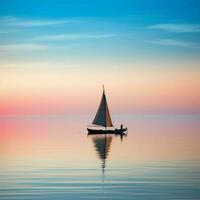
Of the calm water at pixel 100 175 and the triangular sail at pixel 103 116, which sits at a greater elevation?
the triangular sail at pixel 103 116

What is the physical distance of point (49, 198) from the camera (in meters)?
39.6

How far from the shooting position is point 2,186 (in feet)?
148

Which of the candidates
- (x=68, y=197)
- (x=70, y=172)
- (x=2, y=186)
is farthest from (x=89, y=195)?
(x=70, y=172)

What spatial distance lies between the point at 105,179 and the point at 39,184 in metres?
6.52

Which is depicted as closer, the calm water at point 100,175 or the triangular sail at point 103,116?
the calm water at point 100,175

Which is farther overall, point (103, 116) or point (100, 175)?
point (103, 116)

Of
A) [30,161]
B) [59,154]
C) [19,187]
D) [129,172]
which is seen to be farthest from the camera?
[59,154]

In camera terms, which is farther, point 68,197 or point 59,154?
point 59,154

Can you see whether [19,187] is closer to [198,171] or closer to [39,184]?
[39,184]

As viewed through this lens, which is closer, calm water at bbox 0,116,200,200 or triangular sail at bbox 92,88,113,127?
calm water at bbox 0,116,200,200

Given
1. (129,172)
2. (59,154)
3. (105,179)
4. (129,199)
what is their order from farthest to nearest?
(59,154)
(129,172)
(105,179)
(129,199)

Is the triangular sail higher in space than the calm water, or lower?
higher

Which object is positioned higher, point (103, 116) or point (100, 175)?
point (103, 116)

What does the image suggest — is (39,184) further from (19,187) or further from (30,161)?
(30,161)
